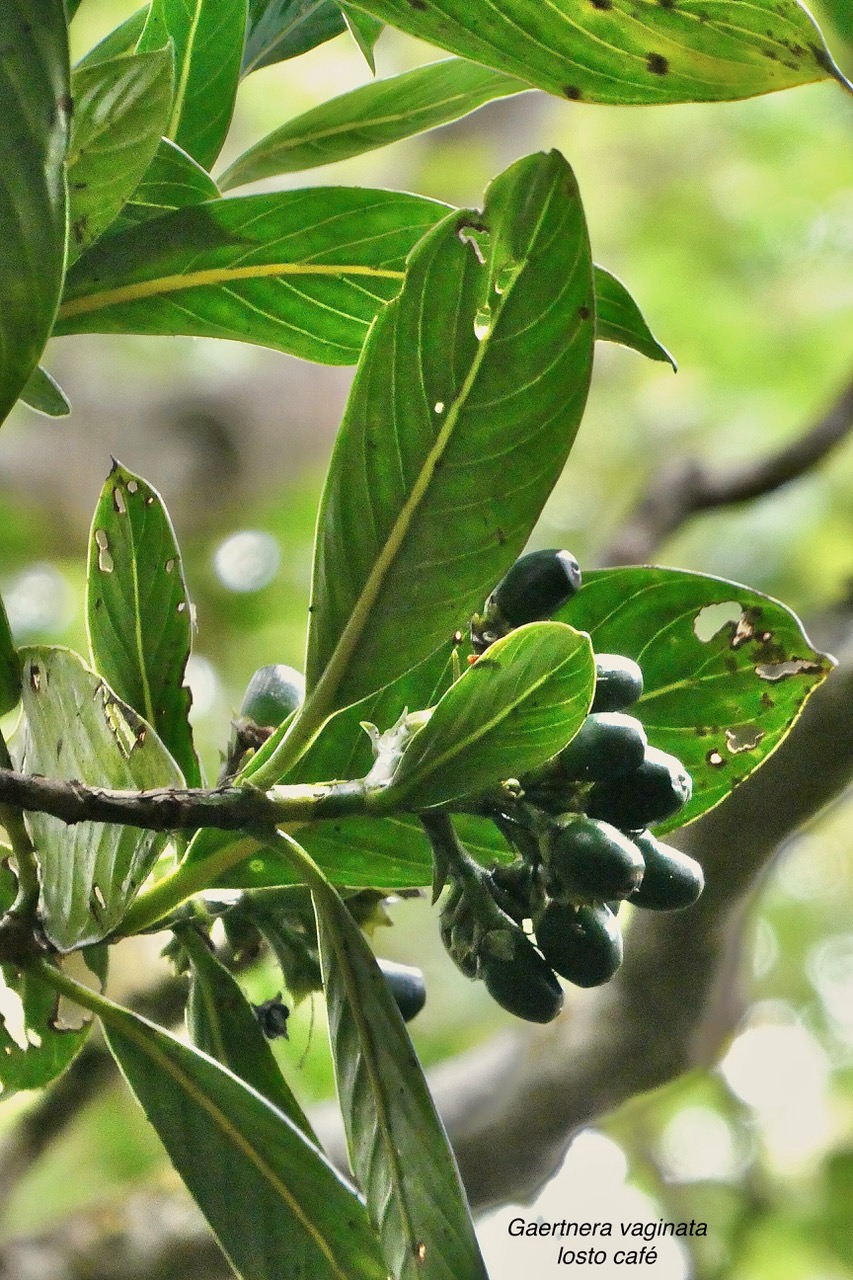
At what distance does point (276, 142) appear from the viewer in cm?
78

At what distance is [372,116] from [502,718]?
0.49m

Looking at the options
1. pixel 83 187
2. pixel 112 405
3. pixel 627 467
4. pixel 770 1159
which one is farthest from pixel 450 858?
pixel 627 467

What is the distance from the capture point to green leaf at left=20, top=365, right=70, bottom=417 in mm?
660

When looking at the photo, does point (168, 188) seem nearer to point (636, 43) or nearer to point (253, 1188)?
point (636, 43)

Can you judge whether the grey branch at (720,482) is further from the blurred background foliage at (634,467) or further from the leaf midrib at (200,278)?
the leaf midrib at (200,278)

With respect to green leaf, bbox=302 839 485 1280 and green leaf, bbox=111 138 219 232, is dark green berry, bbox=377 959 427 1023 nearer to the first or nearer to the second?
green leaf, bbox=302 839 485 1280

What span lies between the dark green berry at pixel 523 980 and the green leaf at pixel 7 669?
25cm

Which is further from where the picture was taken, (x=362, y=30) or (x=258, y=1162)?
(x=362, y=30)

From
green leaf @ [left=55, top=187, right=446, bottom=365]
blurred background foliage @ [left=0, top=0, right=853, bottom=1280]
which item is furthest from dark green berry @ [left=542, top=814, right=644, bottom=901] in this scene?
blurred background foliage @ [left=0, top=0, right=853, bottom=1280]

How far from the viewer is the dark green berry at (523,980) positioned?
20.2 inches

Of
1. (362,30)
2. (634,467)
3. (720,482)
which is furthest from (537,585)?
(634,467)

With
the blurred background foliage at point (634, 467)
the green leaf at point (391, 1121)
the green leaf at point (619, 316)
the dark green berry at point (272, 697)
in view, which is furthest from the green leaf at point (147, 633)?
the blurred background foliage at point (634, 467)

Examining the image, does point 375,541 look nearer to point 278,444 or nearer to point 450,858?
point 450,858

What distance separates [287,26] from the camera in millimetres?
774
